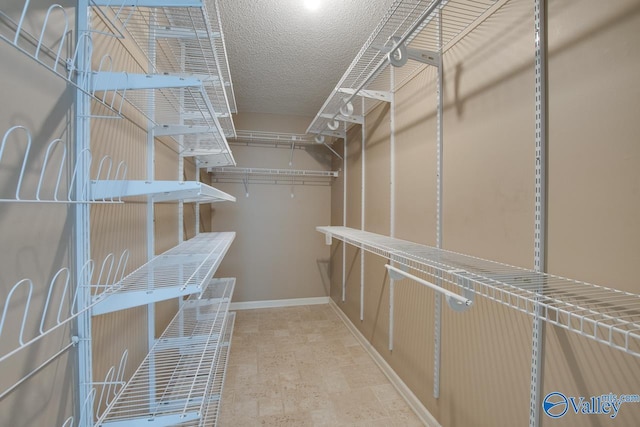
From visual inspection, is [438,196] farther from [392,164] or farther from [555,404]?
[555,404]

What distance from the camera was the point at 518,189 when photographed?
3.52ft

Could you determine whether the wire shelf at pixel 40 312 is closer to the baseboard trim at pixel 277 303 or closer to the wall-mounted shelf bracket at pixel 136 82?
the wall-mounted shelf bracket at pixel 136 82

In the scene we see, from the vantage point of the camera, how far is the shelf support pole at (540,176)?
970 mm

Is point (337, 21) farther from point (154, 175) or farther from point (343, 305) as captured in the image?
point (343, 305)

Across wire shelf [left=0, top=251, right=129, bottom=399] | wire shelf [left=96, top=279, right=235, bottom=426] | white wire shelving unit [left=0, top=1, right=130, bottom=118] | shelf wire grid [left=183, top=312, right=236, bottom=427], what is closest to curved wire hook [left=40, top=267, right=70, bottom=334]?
wire shelf [left=0, top=251, right=129, bottom=399]

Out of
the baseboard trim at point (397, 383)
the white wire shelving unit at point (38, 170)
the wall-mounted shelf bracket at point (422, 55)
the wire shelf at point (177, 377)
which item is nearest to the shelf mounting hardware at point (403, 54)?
the wall-mounted shelf bracket at point (422, 55)

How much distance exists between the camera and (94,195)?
842mm

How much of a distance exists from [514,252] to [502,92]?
631 millimetres

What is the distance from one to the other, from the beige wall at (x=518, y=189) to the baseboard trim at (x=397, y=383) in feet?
0.16

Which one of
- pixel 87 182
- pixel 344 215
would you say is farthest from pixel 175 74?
pixel 344 215

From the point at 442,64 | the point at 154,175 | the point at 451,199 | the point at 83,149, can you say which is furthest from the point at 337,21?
the point at 83,149

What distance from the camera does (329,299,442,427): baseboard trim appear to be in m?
1.65

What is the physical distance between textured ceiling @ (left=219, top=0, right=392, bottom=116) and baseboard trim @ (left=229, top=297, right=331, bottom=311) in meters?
2.38

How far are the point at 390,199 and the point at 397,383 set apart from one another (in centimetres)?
128
